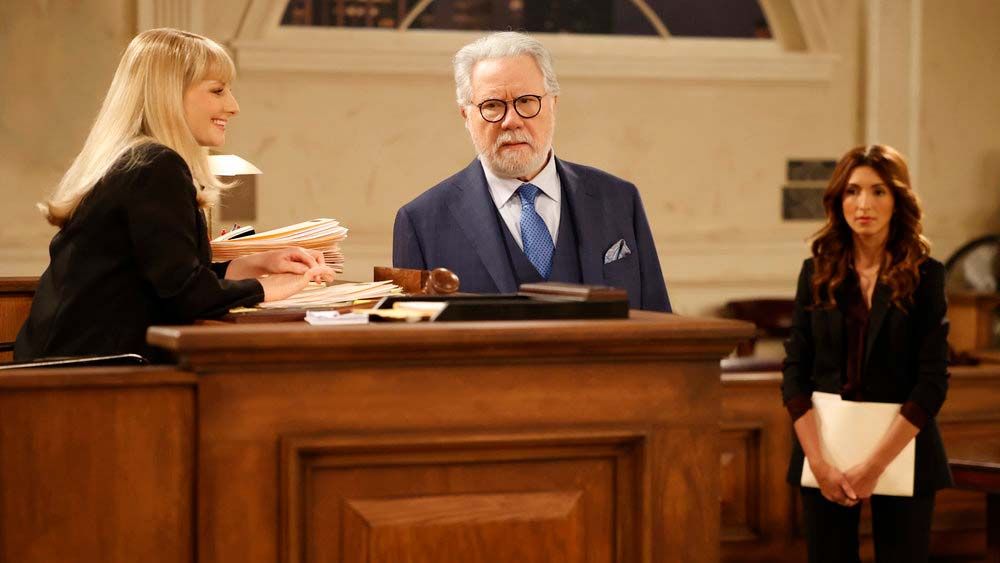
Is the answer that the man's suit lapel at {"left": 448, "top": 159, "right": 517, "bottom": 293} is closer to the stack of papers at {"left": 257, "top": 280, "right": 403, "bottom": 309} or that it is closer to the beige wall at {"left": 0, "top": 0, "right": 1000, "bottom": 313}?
the stack of papers at {"left": 257, "top": 280, "right": 403, "bottom": 309}

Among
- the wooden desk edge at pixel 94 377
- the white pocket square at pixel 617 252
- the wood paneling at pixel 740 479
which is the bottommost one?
the wood paneling at pixel 740 479

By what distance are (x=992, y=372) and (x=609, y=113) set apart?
14.3ft

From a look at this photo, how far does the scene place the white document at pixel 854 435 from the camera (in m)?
3.45

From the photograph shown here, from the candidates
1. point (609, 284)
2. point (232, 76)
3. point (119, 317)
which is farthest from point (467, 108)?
point (119, 317)

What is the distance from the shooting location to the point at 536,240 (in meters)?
3.06

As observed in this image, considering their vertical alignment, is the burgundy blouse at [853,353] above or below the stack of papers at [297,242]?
below

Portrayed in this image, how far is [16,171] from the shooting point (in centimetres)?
779

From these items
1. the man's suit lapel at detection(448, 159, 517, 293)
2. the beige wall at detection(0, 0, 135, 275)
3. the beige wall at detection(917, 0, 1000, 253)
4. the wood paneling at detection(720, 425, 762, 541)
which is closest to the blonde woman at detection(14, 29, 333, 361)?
the man's suit lapel at detection(448, 159, 517, 293)

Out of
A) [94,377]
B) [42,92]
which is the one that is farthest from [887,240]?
[42,92]

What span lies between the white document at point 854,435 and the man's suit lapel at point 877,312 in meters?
0.13

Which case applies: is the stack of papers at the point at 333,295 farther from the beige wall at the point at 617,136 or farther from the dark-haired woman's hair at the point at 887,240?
the beige wall at the point at 617,136

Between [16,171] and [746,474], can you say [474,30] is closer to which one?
[16,171]

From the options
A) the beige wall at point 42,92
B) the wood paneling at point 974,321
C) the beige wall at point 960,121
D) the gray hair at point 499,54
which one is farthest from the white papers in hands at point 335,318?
the beige wall at point 960,121

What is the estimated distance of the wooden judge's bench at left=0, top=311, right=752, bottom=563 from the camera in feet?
5.58
